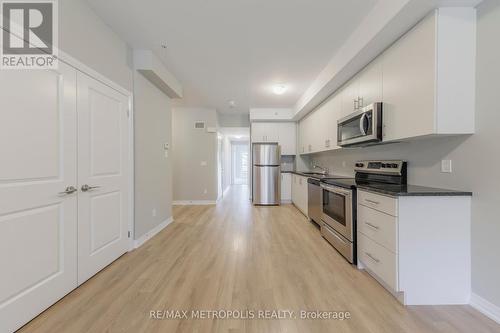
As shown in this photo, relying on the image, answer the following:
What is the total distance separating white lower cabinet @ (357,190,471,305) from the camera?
175 cm

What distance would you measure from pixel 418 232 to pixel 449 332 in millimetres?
661

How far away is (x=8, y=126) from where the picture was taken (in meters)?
1.47

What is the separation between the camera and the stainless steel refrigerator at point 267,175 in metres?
5.97

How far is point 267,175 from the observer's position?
6012 mm

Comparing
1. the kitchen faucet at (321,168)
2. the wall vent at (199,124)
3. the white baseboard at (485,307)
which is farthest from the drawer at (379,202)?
the wall vent at (199,124)

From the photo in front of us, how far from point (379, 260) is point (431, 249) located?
42 cm

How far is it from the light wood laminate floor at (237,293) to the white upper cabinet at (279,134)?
3.50 m

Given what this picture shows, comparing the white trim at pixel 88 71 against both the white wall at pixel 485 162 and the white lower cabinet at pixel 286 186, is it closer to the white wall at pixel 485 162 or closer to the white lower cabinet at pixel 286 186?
the white wall at pixel 485 162

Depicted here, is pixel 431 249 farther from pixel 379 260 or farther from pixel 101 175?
pixel 101 175

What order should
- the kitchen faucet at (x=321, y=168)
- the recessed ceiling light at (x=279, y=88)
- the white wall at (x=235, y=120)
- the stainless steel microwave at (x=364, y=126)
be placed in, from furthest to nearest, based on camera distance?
1. the white wall at (x=235, y=120)
2. the kitchen faucet at (x=321, y=168)
3. the recessed ceiling light at (x=279, y=88)
4. the stainless steel microwave at (x=364, y=126)

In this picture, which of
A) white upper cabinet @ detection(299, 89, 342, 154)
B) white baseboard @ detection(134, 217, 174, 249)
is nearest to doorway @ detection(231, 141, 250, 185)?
white upper cabinet @ detection(299, 89, 342, 154)

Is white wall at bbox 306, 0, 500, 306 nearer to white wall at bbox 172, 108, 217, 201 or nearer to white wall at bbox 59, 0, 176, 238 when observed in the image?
white wall at bbox 59, 0, 176, 238

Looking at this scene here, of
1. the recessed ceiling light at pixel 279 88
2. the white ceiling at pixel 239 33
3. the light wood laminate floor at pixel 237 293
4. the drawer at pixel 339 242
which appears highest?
the white ceiling at pixel 239 33

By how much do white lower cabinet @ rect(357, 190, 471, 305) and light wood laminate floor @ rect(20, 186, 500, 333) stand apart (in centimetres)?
12
